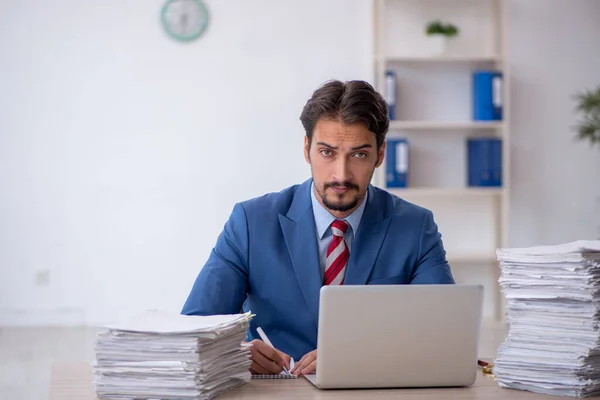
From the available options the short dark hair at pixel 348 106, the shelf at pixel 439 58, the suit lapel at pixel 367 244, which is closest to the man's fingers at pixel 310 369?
the suit lapel at pixel 367 244

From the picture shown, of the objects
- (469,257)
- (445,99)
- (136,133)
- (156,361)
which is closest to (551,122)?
(445,99)

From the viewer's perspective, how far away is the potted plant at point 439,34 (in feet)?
18.5

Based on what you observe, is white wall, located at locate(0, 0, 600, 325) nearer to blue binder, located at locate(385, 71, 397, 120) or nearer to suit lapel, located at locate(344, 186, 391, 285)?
blue binder, located at locate(385, 71, 397, 120)

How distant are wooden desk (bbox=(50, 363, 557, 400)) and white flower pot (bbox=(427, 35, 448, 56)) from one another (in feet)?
13.2

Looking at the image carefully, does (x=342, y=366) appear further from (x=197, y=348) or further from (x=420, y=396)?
(x=197, y=348)

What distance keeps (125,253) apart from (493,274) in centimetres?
239

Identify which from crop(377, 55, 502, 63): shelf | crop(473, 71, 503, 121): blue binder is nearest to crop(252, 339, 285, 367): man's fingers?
crop(377, 55, 502, 63): shelf

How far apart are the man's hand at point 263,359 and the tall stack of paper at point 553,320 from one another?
0.48 meters

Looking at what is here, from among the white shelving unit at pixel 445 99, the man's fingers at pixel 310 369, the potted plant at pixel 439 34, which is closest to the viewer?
the man's fingers at pixel 310 369

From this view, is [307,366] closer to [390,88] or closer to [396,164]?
[396,164]

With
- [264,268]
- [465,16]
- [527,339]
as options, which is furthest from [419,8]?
[527,339]

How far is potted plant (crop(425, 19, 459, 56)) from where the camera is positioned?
18.5ft

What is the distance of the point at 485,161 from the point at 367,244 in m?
3.32

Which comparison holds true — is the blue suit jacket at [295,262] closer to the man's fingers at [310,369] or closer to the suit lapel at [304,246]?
the suit lapel at [304,246]
